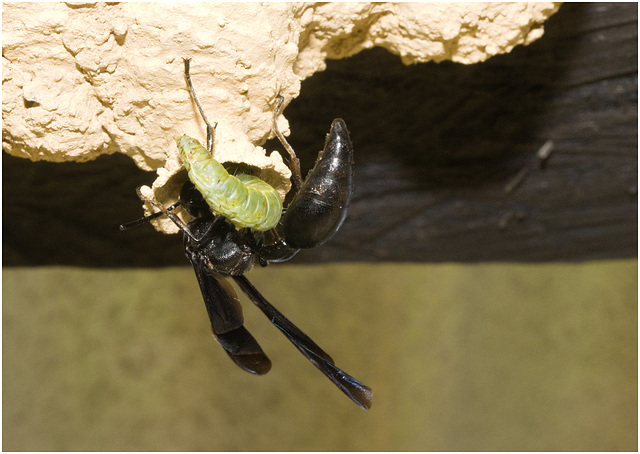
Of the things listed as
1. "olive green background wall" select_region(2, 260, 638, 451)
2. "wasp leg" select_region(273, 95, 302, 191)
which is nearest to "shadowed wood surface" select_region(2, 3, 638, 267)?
"wasp leg" select_region(273, 95, 302, 191)

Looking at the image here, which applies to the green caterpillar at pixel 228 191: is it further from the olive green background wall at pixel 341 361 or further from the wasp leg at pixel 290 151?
the olive green background wall at pixel 341 361

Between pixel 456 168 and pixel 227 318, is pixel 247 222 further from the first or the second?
pixel 456 168

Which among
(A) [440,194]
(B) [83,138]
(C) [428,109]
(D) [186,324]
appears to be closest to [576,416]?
(D) [186,324]

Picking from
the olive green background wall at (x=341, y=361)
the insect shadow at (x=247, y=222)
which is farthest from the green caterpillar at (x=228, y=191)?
the olive green background wall at (x=341, y=361)

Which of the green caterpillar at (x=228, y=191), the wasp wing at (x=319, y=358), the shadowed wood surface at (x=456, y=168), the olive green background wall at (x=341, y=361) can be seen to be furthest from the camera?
the olive green background wall at (x=341, y=361)

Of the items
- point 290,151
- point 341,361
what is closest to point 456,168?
point 290,151

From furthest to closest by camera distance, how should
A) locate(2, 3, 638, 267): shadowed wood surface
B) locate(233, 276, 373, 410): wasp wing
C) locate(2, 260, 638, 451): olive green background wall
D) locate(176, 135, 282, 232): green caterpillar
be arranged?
locate(2, 260, 638, 451): olive green background wall < locate(2, 3, 638, 267): shadowed wood surface < locate(233, 276, 373, 410): wasp wing < locate(176, 135, 282, 232): green caterpillar

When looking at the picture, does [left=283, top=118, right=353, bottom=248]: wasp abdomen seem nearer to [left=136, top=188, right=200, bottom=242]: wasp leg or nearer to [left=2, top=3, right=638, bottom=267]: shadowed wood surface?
[left=136, top=188, right=200, bottom=242]: wasp leg
